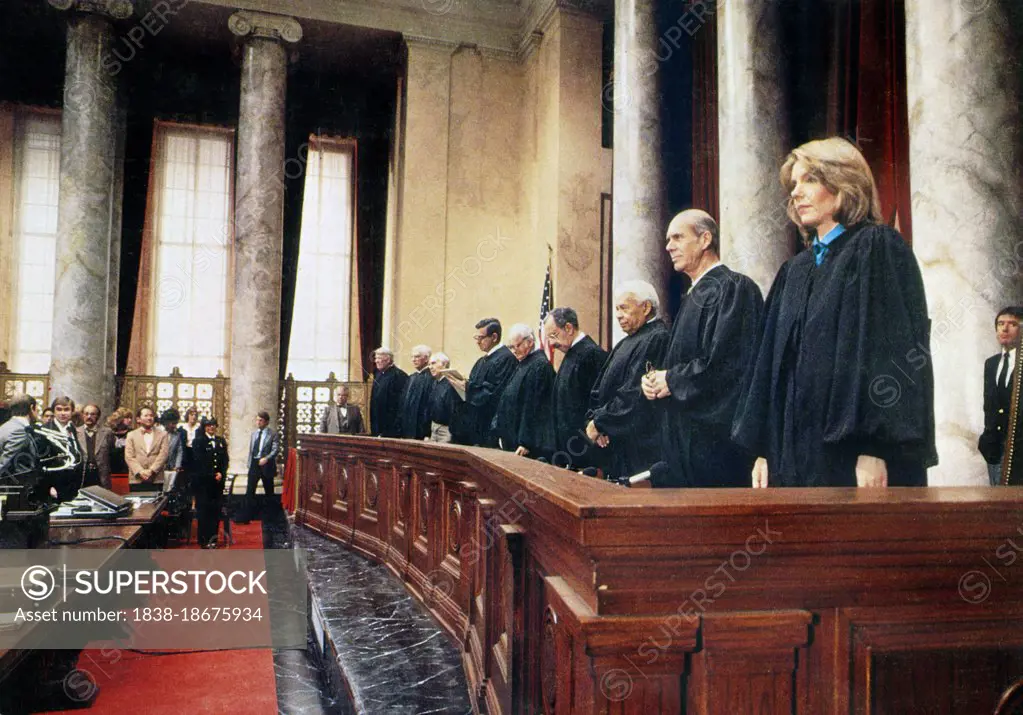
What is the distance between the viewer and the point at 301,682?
13.5 ft

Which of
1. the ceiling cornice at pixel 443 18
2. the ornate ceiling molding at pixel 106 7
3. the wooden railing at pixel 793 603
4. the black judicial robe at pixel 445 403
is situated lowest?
the wooden railing at pixel 793 603

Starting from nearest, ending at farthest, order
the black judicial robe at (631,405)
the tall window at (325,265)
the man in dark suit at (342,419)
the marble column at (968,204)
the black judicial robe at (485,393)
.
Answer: the black judicial robe at (631,405)
the marble column at (968,204)
the black judicial robe at (485,393)
the man in dark suit at (342,419)
the tall window at (325,265)

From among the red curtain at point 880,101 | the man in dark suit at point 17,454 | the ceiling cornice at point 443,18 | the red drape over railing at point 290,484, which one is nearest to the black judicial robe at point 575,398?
the red curtain at point 880,101

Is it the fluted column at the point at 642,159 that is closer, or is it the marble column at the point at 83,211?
the fluted column at the point at 642,159

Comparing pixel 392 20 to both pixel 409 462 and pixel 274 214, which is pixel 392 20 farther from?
pixel 409 462

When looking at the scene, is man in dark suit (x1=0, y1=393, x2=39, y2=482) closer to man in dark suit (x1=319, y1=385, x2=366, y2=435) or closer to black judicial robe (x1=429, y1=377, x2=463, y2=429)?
black judicial robe (x1=429, y1=377, x2=463, y2=429)

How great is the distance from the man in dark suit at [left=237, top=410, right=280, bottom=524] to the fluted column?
5.24m

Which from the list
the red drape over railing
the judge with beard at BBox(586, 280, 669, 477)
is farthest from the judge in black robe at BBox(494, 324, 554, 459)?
the red drape over railing

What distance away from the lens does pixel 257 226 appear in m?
11.4

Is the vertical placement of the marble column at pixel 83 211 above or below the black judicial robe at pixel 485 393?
above

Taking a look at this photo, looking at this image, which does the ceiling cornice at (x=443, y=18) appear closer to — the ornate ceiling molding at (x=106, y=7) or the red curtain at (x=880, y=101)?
the ornate ceiling molding at (x=106, y=7)

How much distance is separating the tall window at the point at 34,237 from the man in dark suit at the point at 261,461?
468 cm

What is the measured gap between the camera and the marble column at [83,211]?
10.9m

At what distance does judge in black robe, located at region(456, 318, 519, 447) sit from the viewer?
6.34m
